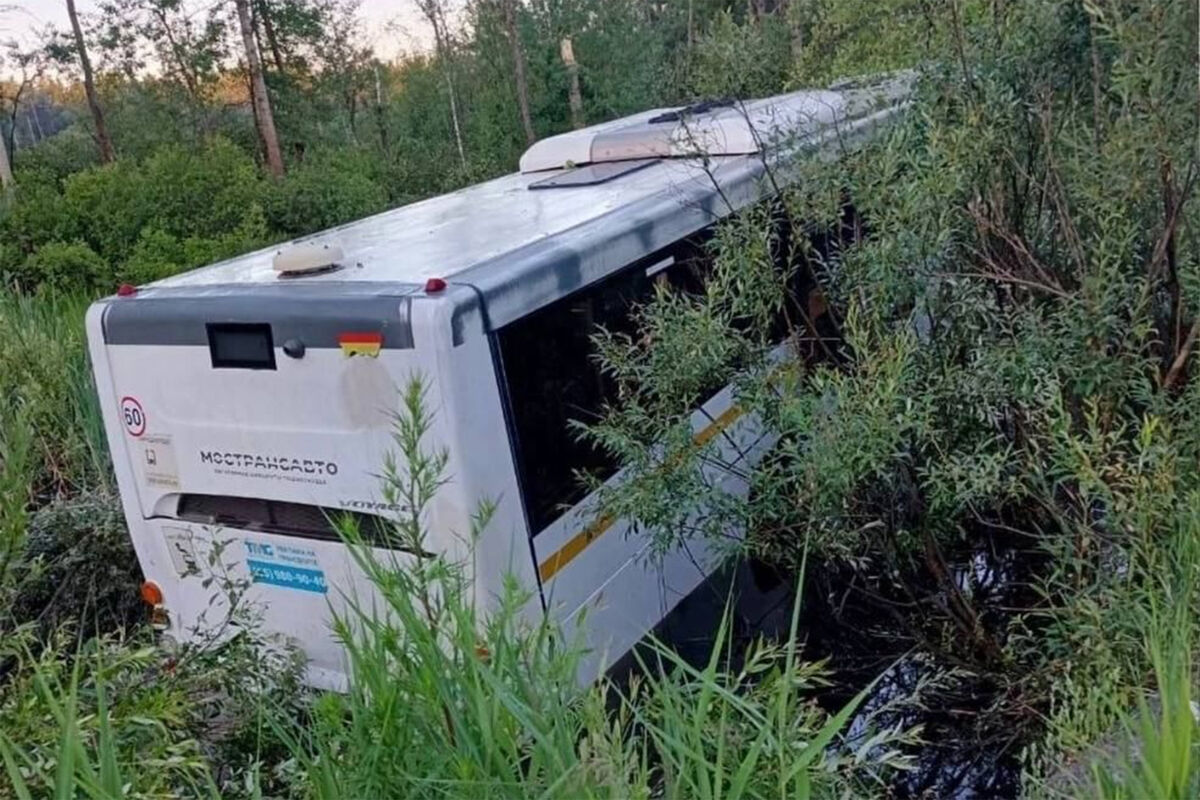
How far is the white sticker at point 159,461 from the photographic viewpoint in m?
4.23

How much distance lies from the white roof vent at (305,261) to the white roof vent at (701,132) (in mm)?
1576

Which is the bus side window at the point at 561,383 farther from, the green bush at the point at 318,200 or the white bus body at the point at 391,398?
the green bush at the point at 318,200

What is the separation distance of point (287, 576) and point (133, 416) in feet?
3.09

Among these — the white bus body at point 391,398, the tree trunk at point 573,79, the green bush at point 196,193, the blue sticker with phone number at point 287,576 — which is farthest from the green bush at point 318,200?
the blue sticker with phone number at point 287,576

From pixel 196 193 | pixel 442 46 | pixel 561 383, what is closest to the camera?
pixel 561 383

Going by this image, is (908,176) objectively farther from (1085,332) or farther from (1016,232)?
(1085,332)

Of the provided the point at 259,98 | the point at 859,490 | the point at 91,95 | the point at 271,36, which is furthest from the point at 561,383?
the point at 271,36

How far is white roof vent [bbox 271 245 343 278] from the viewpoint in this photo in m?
4.04

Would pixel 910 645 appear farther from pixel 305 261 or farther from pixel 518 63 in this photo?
pixel 518 63

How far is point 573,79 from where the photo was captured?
16.9 m

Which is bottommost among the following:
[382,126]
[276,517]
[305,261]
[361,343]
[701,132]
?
[276,517]

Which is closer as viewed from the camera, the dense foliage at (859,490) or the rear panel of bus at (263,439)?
the dense foliage at (859,490)

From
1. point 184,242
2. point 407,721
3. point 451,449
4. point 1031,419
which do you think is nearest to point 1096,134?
point 1031,419

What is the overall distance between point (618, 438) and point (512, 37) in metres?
14.2
